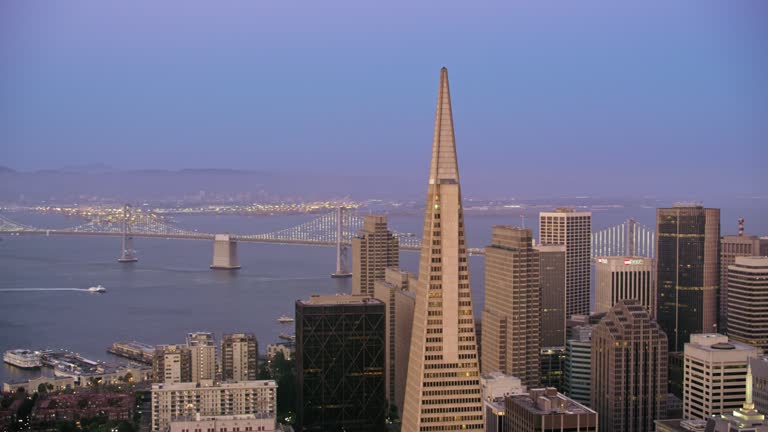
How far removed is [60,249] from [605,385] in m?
25.3

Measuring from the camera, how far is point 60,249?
107 ft

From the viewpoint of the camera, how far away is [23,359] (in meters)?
15.3

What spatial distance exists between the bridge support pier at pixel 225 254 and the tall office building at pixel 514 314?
641 inches

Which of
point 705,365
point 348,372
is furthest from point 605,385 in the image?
point 348,372

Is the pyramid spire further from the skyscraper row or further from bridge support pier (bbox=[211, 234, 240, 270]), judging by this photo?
bridge support pier (bbox=[211, 234, 240, 270])

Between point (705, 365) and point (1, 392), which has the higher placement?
point (705, 365)

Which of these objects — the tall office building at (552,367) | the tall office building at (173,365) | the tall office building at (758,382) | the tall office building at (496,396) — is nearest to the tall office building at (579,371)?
the tall office building at (552,367)

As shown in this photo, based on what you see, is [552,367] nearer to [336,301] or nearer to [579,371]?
[579,371]

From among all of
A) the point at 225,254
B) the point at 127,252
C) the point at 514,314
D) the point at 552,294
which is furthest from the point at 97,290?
the point at 514,314

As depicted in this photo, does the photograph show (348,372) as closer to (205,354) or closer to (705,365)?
(205,354)

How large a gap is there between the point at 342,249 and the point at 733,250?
12695 millimetres

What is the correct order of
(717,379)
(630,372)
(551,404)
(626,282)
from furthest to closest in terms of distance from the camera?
(626,282) → (630,372) → (717,379) → (551,404)

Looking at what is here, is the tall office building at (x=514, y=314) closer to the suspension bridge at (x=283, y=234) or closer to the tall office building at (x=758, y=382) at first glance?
the tall office building at (x=758, y=382)

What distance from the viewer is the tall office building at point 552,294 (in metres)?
15.6
